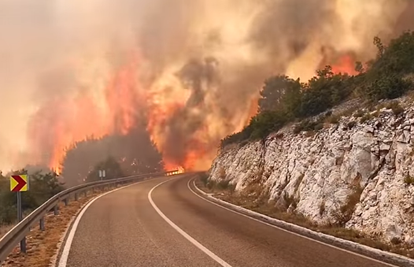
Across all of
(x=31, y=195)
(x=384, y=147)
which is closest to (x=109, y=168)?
(x=31, y=195)

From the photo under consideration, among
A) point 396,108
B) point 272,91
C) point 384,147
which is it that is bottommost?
point 384,147

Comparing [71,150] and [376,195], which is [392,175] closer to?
[376,195]

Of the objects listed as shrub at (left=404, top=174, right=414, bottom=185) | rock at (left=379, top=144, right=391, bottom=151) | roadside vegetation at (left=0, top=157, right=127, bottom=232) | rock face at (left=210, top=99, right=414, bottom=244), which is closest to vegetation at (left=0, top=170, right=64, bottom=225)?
roadside vegetation at (left=0, top=157, right=127, bottom=232)

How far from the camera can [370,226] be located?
10.9m

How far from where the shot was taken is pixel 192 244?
32.3 feet

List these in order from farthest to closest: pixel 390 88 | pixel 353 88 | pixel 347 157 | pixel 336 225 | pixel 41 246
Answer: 1. pixel 353 88
2. pixel 390 88
3. pixel 347 157
4. pixel 336 225
5. pixel 41 246

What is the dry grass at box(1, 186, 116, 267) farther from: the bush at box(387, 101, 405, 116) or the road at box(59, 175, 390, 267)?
the bush at box(387, 101, 405, 116)

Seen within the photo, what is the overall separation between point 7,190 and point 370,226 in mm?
21885

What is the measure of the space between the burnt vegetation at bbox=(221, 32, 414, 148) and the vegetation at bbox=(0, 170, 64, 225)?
1453 cm

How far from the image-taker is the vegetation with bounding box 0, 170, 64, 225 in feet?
68.8

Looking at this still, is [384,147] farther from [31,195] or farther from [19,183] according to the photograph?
[31,195]

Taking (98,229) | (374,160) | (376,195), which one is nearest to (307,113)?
(374,160)

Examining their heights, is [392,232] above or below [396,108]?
below

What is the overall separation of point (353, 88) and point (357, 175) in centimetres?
909
